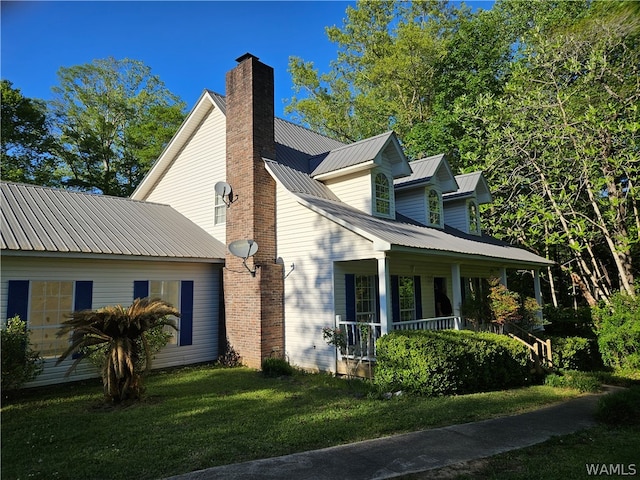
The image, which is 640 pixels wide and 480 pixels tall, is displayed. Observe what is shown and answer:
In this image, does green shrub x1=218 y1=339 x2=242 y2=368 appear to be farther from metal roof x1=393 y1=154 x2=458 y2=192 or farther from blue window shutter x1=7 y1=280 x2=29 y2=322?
metal roof x1=393 y1=154 x2=458 y2=192

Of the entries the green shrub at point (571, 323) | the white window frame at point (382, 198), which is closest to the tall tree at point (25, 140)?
the white window frame at point (382, 198)

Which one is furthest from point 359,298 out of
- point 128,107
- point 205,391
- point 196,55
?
point 128,107

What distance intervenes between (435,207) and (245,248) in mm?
8153

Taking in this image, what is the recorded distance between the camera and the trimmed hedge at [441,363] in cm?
840

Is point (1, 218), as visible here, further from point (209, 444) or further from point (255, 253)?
point (209, 444)

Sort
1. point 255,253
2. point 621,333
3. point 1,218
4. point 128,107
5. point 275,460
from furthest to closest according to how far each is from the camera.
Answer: point 128,107 < point 621,333 < point 255,253 < point 1,218 < point 275,460

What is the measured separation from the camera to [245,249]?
37.8 feet

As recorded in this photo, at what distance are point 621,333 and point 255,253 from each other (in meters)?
11.9

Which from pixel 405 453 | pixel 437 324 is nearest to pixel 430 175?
pixel 437 324

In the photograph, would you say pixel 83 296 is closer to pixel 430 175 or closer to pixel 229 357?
pixel 229 357

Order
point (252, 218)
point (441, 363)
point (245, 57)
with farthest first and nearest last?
point (245, 57) → point (252, 218) → point (441, 363)

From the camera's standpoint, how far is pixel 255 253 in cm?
1179

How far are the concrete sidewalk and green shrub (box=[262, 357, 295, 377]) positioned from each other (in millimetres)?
5317

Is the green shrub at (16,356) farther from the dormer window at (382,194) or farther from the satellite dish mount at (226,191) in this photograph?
the dormer window at (382,194)
